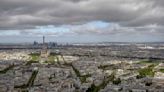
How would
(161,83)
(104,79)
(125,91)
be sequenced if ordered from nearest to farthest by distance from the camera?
1. (125,91)
2. (161,83)
3. (104,79)

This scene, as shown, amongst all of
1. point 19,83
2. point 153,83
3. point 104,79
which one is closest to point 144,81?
point 153,83

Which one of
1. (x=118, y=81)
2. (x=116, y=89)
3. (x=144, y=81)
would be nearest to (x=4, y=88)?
(x=116, y=89)

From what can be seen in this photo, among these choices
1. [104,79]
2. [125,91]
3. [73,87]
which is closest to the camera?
[125,91]

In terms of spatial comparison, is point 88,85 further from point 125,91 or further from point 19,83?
point 19,83

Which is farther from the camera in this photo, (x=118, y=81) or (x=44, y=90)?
(x=118, y=81)

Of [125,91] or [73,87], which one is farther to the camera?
[73,87]

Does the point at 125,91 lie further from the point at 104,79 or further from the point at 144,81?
the point at 104,79

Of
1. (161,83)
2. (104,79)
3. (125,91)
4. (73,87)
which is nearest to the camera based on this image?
(125,91)

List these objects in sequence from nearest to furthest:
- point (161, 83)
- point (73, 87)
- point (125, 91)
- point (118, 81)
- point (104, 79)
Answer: point (125, 91), point (73, 87), point (161, 83), point (118, 81), point (104, 79)
